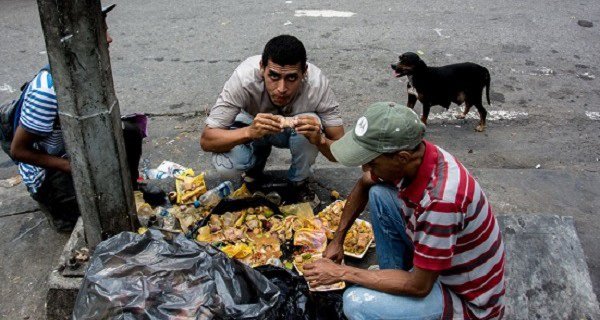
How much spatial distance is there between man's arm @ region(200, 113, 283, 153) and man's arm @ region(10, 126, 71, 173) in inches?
32.5

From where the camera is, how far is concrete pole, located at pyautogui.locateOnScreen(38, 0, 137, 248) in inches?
80.8

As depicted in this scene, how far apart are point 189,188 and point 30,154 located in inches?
40.2

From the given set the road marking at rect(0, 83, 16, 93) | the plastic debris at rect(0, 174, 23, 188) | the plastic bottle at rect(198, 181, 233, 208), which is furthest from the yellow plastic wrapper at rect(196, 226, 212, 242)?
the road marking at rect(0, 83, 16, 93)

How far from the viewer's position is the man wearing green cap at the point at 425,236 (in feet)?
6.50

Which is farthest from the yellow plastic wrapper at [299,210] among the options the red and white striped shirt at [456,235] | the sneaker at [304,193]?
the red and white striped shirt at [456,235]

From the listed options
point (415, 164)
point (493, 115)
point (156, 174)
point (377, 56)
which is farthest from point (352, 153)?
point (377, 56)

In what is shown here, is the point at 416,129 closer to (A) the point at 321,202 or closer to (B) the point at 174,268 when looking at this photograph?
(B) the point at 174,268

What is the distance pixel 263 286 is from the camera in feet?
8.00

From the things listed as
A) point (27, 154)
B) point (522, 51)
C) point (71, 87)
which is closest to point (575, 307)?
point (71, 87)

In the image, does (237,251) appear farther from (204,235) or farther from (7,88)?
(7,88)

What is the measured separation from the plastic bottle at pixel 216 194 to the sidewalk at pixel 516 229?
0.69 m

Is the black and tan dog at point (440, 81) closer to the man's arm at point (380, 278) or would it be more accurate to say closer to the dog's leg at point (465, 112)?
the dog's leg at point (465, 112)

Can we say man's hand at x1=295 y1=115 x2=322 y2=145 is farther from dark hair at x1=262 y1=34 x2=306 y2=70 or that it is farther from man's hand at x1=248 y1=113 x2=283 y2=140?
dark hair at x1=262 y1=34 x2=306 y2=70

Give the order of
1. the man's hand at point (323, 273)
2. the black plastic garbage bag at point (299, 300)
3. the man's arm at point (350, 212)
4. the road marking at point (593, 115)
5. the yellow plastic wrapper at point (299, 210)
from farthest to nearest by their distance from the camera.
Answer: the road marking at point (593, 115)
the yellow plastic wrapper at point (299, 210)
the man's arm at point (350, 212)
the black plastic garbage bag at point (299, 300)
the man's hand at point (323, 273)
